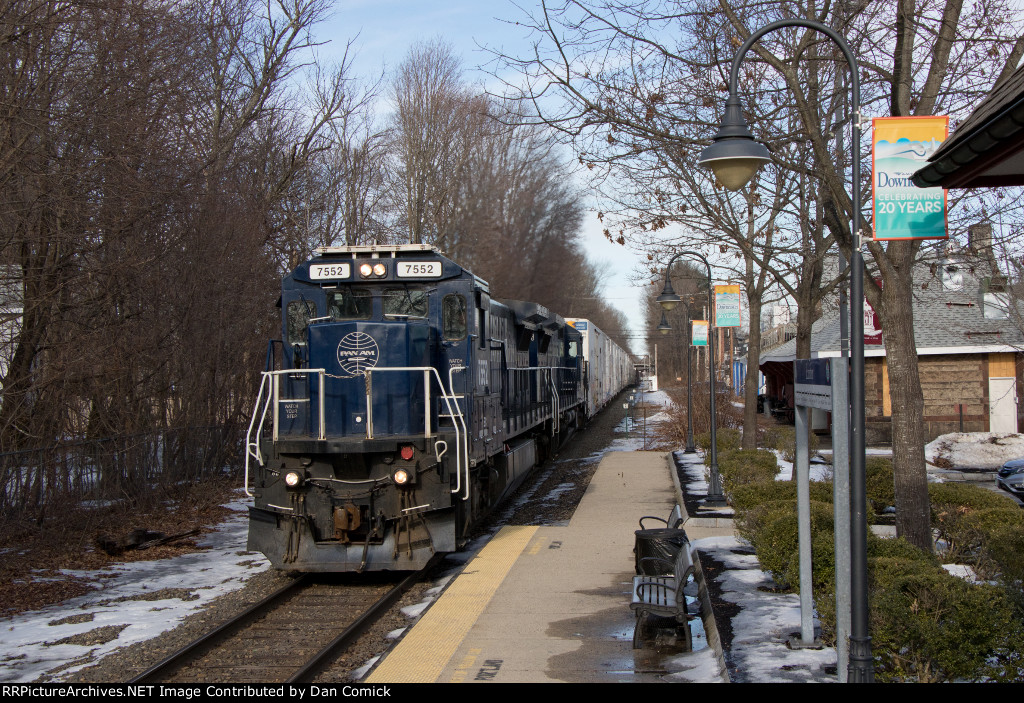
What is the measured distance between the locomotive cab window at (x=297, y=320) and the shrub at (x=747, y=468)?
744 cm

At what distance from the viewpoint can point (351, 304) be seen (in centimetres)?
1080

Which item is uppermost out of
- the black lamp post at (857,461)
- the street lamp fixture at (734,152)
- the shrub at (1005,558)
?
the street lamp fixture at (734,152)

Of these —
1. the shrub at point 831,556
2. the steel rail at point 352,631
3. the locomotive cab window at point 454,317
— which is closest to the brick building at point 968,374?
the locomotive cab window at point 454,317

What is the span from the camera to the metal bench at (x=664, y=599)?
728 centimetres

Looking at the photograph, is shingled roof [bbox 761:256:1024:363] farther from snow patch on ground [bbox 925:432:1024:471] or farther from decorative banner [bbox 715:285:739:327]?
decorative banner [bbox 715:285:739:327]

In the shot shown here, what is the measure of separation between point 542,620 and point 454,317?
4.13 m

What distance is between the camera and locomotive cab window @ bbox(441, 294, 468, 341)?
1073 cm

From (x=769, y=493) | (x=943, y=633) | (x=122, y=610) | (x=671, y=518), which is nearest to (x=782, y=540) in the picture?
(x=943, y=633)

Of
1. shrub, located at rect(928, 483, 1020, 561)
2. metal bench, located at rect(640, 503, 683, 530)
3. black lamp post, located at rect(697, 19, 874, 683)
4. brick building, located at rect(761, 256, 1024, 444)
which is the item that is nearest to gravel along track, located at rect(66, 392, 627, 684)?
metal bench, located at rect(640, 503, 683, 530)

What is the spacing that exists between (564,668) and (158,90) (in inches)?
422

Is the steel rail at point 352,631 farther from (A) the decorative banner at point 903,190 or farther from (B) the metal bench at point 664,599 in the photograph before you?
(A) the decorative banner at point 903,190

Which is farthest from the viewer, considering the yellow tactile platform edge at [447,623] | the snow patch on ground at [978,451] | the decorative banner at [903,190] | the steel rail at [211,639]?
the snow patch on ground at [978,451]

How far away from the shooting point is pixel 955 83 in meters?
9.83

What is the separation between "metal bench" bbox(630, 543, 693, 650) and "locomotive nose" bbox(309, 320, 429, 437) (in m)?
3.53
